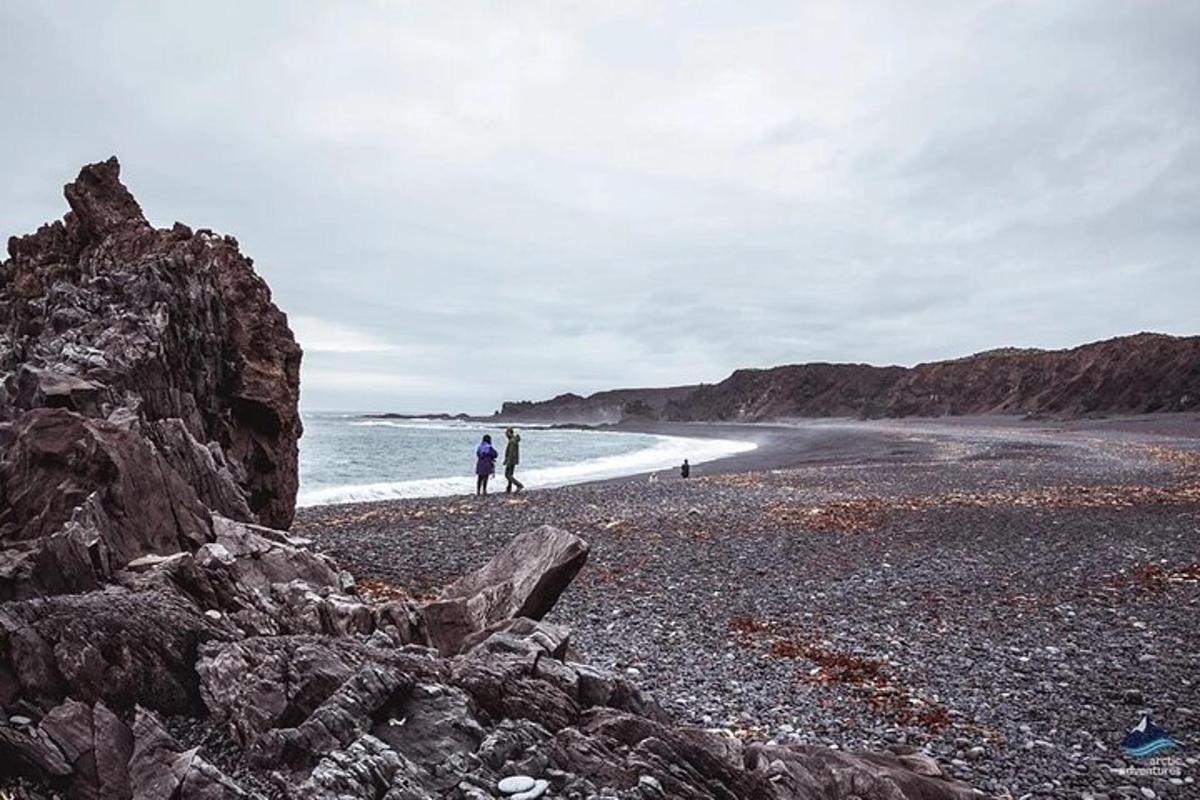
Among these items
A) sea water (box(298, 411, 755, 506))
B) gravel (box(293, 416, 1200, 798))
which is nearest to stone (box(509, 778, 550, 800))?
gravel (box(293, 416, 1200, 798))

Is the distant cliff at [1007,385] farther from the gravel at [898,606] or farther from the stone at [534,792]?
the stone at [534,792]

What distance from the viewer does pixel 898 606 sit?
14945 mm

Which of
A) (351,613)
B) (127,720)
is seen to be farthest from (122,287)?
(127,720)

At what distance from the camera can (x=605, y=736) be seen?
20.1 feet

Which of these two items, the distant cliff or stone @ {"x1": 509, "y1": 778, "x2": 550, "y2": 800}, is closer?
stone @ {"x1": 509, "y1": 778, "x2": 550, "y2": 800}

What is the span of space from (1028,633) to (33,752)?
44.7 feet

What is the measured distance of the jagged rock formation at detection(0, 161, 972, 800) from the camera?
542 centimetres

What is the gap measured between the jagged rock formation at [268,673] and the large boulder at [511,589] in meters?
→ 0.03

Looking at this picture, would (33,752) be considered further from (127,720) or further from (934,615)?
(934,615)

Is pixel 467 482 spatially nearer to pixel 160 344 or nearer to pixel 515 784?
pixel 160 344

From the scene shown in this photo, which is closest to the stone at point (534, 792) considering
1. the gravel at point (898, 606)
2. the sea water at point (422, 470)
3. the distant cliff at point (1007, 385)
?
the gravel at point (898, 606)

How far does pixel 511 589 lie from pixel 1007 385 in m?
138
